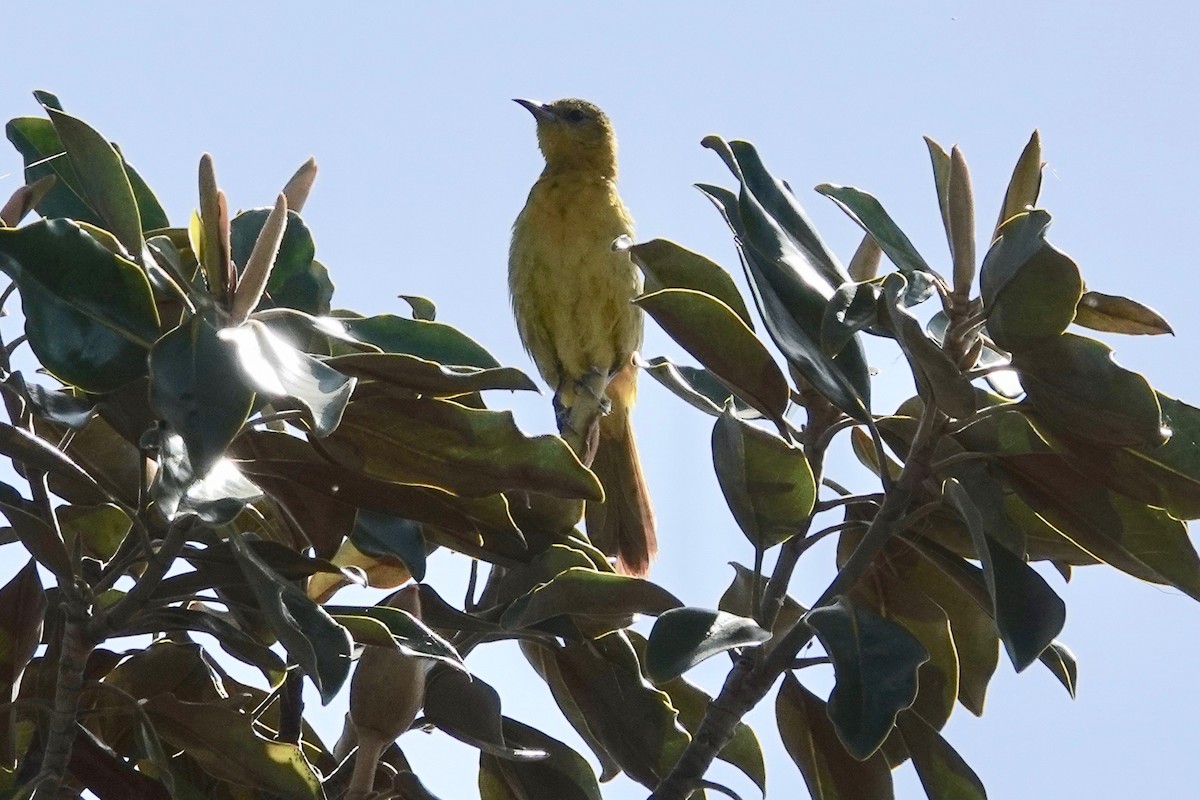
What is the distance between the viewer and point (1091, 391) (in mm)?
1370

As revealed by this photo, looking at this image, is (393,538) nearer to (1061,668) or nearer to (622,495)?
(1061,668)

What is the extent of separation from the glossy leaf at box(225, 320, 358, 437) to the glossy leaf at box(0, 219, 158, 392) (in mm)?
121

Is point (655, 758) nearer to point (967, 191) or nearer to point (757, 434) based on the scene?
point (757, 434)

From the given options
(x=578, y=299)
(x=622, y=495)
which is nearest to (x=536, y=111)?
(x=578, y=299)

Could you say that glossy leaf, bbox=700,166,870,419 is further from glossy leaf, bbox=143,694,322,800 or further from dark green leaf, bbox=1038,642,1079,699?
glossy leaf, bbox=143,694,322,800

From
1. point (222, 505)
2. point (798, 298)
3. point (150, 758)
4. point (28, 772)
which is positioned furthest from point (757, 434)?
point (28, 772)

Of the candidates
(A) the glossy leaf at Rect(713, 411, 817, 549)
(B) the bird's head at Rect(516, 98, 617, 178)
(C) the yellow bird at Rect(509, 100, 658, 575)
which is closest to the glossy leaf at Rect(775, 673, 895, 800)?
(A) the glossy leaf at Rect(713, 411, 817, 549)

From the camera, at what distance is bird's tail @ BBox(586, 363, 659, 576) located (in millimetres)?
3053

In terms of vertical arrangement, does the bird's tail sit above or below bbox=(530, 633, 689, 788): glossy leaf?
above

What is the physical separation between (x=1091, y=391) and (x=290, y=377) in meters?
0.74

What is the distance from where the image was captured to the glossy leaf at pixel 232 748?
5.26 feet

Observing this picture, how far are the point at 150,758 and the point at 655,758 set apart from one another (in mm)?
592

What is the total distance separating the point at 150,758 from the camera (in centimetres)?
168

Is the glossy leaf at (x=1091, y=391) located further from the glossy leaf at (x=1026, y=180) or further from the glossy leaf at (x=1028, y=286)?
the glossy leaf at (x=1026, y=180)
